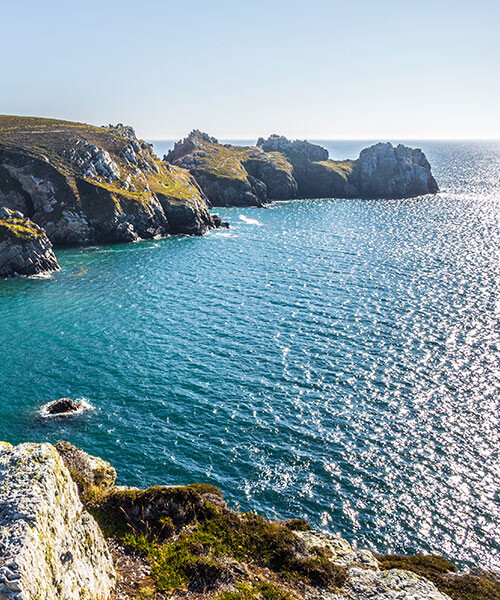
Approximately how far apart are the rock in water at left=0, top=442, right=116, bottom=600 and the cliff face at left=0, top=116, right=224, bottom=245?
119831 mm

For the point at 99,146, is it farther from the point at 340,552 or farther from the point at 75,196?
the point at 340,552

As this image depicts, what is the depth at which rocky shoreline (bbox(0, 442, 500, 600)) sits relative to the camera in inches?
554

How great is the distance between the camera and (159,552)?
73.7 feet

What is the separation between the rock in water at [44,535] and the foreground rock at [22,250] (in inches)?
3633

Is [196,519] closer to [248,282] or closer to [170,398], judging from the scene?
[170,398]

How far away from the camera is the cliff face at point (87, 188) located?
126438 mm

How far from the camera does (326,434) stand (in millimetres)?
46156

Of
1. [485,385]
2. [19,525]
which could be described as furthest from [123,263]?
[19,525]

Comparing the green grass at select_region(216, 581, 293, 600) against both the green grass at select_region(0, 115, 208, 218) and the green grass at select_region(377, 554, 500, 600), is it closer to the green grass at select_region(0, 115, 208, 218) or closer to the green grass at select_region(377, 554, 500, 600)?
the green grass at select_region(377, 554, 500, 600)

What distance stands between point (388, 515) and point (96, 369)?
40571 millimetres

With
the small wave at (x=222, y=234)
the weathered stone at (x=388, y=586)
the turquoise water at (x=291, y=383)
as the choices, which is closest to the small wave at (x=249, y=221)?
the small wave at (x=222, y=234)

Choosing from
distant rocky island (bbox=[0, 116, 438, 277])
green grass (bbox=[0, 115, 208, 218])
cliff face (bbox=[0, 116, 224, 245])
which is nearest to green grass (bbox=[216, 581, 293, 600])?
distant rocky island (bbox=[0, 116, 438, 277])

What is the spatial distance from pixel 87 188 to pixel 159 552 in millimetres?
130873

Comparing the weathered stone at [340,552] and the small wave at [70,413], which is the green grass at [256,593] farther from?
the small wave at [70,413]
